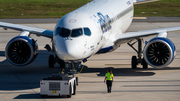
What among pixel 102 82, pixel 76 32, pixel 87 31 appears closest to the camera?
pixel 76 32

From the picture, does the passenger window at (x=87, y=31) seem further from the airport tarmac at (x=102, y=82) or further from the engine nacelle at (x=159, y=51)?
the engine nacelle at (x=159, y=51)

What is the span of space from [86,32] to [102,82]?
3951mm

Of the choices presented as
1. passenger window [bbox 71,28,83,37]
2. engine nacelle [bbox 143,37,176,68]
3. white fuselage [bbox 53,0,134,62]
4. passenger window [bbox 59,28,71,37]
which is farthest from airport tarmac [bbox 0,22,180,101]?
passenger window [bbox 59,28,71,37]

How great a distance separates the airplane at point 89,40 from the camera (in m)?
22.3

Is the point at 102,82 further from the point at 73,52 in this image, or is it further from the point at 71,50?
the point at 71,50

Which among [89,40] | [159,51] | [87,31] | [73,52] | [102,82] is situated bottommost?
[102,82]

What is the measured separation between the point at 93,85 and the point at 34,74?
5915 millimetres

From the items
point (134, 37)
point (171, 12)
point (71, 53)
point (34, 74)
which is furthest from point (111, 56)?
point (171, 12)

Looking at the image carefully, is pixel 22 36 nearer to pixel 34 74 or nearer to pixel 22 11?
pixel 34 74

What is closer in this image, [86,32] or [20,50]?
[86,32]

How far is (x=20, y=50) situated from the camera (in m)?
27.7

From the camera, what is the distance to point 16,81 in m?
25.7

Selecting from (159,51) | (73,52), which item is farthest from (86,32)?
(159,51)

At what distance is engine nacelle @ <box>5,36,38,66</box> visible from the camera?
2717 cm
